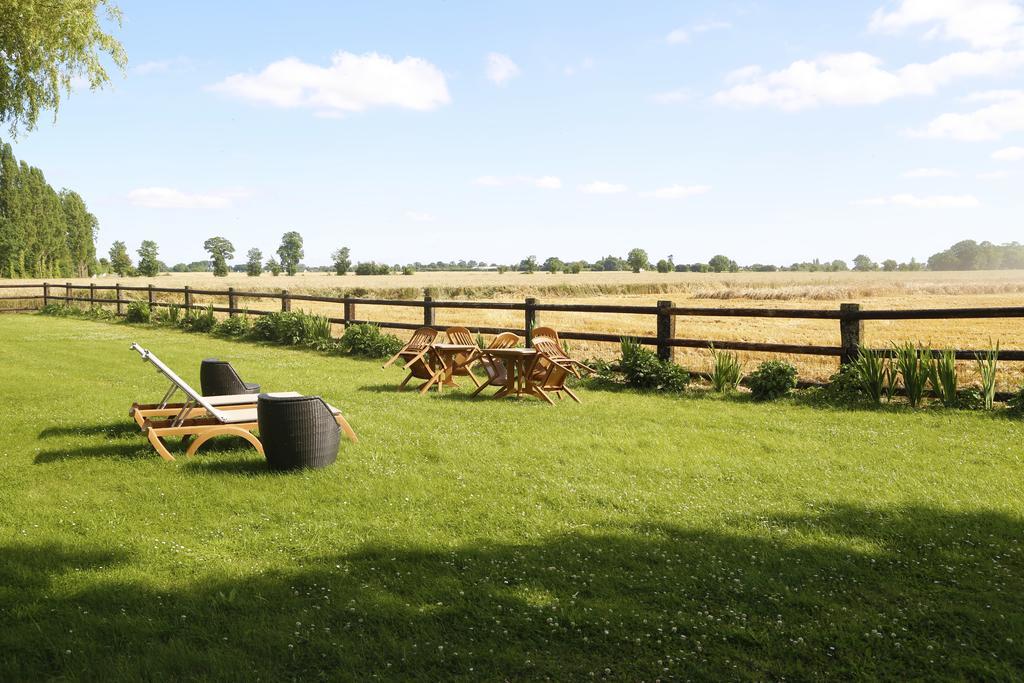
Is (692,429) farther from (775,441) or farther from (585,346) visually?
(585,346)

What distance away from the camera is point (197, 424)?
7.06m

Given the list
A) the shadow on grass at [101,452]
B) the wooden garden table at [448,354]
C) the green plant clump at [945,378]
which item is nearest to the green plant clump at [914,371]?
the green plant clump at [945,378]

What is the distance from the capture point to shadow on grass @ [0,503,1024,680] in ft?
10.4

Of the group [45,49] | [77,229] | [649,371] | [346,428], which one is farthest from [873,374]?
[77,229]

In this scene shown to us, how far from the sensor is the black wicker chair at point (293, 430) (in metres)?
5.97

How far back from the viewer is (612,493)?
5.54 meters

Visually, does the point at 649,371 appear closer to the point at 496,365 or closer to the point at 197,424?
the point at 496,365

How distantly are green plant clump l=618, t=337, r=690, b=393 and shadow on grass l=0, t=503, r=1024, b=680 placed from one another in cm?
578

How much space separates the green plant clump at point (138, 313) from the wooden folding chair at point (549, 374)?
17.0 meters

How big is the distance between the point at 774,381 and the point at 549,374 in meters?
2.92

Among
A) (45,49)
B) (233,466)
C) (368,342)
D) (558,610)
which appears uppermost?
(45,49)

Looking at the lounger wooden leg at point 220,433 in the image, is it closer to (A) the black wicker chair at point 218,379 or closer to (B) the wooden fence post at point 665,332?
(A) the black wicker chair at point 218,379

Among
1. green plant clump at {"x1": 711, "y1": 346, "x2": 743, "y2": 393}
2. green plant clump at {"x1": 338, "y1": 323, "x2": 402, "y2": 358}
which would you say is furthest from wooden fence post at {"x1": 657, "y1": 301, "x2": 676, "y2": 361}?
green plant clump at {"x1": 338, "y1": 323, "x2": 402, "y2": 358}

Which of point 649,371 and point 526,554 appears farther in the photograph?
point 649,371
